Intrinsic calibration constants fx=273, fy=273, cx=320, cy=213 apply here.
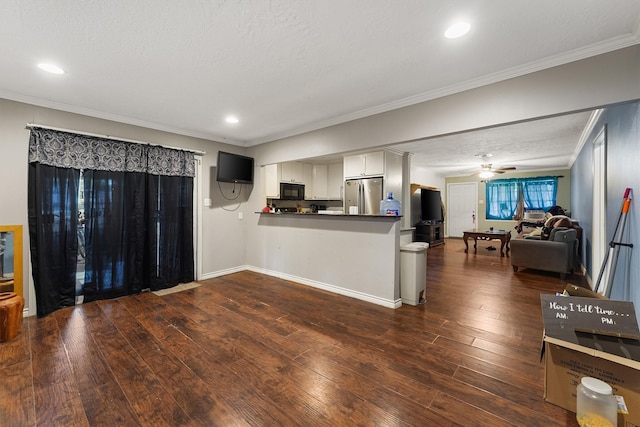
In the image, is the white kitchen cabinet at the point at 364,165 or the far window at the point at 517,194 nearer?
the white kitchen cabinet at the point at 364,165

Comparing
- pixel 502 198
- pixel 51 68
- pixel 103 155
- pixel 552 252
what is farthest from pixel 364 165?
pixel 502 198

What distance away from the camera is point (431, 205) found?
8.30 meters

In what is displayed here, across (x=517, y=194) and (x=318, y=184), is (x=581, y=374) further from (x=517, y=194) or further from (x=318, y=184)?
(x=517, y=194)

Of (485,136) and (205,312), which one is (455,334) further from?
(485,136)

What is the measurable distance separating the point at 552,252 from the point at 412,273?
320 centimetres

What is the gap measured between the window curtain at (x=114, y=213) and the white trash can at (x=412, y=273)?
3.26 metres

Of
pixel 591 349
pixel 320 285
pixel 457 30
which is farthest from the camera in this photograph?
pixel 320 285

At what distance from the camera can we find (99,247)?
3.52 metres

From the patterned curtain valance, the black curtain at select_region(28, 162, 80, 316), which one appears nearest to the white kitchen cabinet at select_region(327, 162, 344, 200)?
the patterned curtain valance

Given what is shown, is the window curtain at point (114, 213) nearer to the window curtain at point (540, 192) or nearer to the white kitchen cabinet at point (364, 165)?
the white kitchen cabinet at point (364, 165)

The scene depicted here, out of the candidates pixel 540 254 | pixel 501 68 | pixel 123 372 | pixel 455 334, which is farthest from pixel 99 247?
pixel 540 254

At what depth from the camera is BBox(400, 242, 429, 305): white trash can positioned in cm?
338

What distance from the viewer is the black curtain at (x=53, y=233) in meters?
3.05

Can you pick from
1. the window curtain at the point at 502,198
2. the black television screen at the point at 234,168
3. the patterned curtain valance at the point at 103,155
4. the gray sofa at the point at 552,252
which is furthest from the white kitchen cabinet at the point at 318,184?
the window curtain at the point at 502,198
